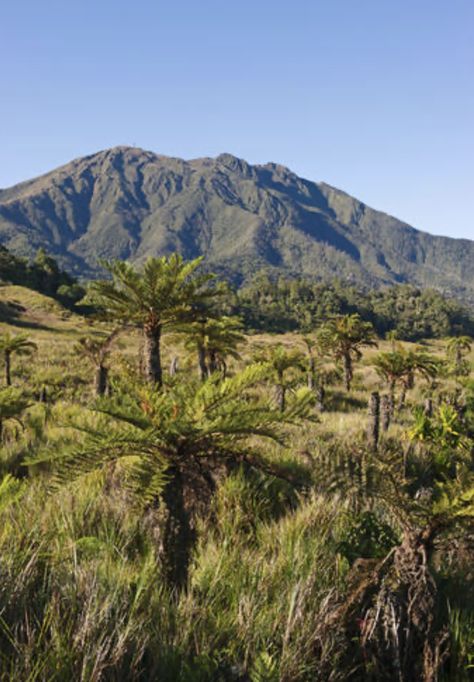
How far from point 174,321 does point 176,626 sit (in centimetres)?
644

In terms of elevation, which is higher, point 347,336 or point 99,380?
point 347,336

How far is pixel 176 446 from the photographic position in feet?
9.72

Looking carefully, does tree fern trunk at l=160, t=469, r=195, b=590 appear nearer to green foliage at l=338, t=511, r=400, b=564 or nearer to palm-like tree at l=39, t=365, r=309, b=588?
palm-like tree at l=39, t=365, r=309, b=588

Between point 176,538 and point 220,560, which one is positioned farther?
point 176,538

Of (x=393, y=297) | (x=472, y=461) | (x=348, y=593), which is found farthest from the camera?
(x=393, y=297)

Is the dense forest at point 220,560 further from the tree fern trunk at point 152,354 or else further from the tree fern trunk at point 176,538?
the tree fern trunk at point 152,354

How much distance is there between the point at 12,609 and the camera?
1.97m

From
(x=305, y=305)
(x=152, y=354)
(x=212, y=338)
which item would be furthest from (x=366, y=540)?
(x=305, y=305)

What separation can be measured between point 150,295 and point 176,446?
17.1ft

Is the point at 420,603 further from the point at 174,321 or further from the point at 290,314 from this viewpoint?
the point at 290,314

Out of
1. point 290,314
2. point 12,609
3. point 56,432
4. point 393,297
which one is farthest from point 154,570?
Answer: point 393,297

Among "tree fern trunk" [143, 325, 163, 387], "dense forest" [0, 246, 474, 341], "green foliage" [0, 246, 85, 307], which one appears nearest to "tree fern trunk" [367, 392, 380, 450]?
"tree fern trunk" [143, 325, 163, 387]

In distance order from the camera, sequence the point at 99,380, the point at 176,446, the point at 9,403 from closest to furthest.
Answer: the point at 176,446 → the point at 9,403 → the point at 99,380

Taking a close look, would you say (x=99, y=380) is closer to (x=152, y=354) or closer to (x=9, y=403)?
(x=9, y=403)
